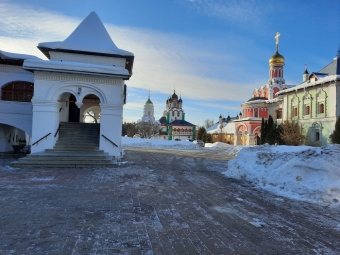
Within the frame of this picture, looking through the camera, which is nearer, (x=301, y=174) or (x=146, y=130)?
(x=301, y=174)

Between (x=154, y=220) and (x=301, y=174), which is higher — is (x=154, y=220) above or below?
below

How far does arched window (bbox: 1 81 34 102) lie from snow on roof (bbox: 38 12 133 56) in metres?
2.46

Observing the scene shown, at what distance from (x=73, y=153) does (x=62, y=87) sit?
11.3 ft

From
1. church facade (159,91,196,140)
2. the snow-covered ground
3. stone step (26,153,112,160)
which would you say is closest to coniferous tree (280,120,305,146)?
the snow-covered ground

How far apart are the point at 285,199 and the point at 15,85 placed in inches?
591

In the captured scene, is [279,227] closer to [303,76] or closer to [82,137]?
[82,137]

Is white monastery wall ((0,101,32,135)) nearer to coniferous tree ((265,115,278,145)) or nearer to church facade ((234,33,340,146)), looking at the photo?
coniferous tree ((265,115,278,145))

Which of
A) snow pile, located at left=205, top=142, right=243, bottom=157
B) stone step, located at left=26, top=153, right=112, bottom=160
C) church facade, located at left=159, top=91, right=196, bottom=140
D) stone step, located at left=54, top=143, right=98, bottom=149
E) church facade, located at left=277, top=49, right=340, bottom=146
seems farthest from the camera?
church facade, located at left=159, top=91, right=196, bottom=140

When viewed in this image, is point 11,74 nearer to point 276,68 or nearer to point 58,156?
point 58,156

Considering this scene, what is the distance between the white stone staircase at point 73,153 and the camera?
11.0 meters

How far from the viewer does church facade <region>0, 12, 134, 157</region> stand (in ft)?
40.6

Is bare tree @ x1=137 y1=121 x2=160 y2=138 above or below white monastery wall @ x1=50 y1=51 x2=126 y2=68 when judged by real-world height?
below

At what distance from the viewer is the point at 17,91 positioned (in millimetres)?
14430

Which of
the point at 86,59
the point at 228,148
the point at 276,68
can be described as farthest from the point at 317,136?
the point at 86,59
